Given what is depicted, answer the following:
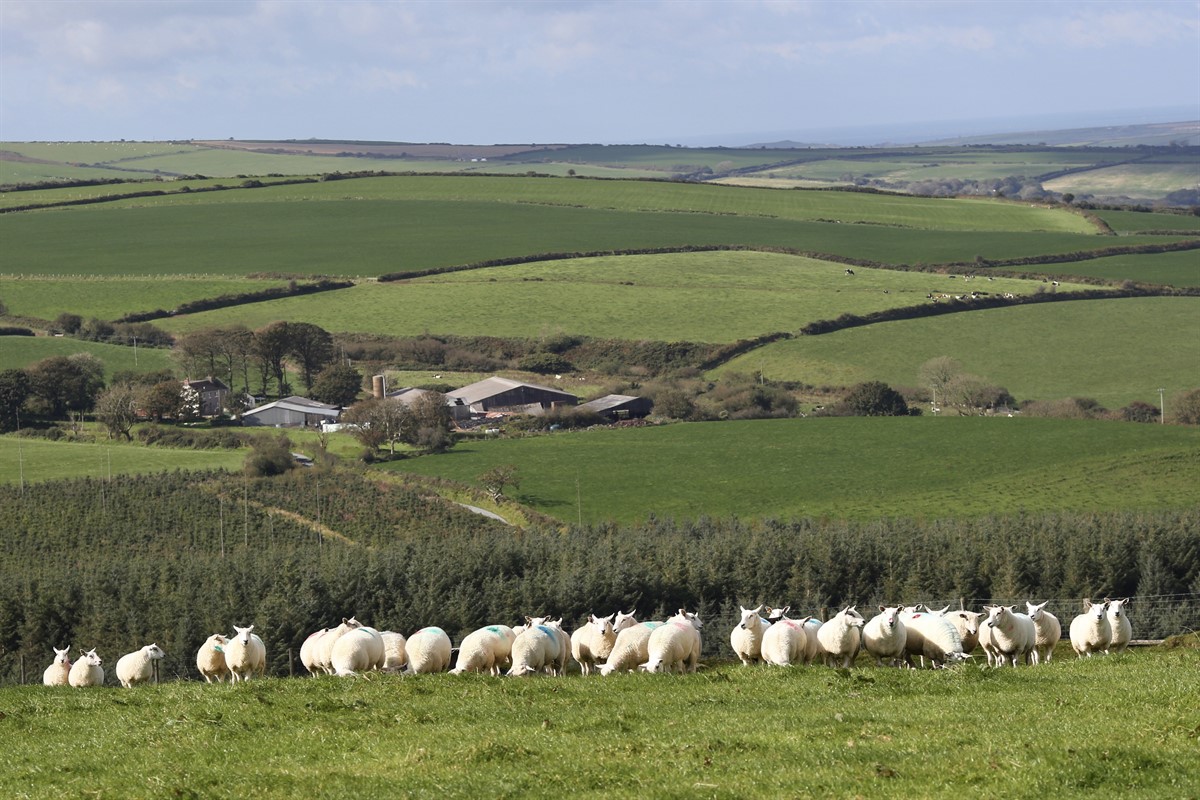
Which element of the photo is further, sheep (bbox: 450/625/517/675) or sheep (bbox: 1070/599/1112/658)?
sheep (bbox: 1070/599/1112/658)

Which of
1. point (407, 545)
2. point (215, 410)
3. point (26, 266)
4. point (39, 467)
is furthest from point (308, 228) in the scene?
point (407, 545)

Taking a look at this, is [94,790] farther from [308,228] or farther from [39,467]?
[308,228]

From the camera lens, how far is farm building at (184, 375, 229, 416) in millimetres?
95938

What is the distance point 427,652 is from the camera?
2614cm

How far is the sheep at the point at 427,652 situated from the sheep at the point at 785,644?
5719 millimetres

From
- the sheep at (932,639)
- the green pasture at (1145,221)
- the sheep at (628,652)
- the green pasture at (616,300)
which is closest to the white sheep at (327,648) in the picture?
the sheep at (628,652)

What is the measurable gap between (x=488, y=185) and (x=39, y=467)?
119 m

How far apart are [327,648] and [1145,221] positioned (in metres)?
150

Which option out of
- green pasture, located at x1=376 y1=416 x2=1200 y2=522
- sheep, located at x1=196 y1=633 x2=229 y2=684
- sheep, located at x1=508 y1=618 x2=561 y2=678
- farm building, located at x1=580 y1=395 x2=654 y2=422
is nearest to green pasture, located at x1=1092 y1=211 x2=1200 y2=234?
farm building, located at x1=580 y1=395 x2=654 y2=422

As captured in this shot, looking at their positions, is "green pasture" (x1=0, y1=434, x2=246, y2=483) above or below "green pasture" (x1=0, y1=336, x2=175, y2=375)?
below

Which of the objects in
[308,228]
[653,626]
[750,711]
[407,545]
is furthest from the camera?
[308,228]

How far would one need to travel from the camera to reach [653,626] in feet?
85.7

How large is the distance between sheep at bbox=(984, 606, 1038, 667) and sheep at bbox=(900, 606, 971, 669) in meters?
0.63

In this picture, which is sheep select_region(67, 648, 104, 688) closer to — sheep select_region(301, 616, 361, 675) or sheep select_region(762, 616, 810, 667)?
sheep select_region(301, 616, 361, 675)
